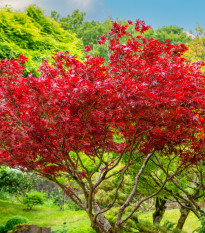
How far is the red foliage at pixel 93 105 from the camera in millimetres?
3074

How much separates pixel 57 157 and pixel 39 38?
7531 millimetres

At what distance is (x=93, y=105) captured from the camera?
10.5ft

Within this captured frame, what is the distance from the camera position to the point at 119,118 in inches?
139

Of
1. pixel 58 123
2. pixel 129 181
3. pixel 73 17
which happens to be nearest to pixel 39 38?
pixel 129 181

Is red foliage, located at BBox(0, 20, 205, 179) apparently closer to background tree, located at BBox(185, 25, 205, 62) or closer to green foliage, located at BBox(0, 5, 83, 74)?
green foliage, located at BBox(0, 5, 83, 74)

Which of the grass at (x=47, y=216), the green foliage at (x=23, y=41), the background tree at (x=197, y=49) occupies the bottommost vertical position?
the grass at (x=47, y=216)

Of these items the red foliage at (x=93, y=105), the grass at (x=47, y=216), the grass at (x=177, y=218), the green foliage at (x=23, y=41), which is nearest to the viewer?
the red foliage at (x=93, y=105)

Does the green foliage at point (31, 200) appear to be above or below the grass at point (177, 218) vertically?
above

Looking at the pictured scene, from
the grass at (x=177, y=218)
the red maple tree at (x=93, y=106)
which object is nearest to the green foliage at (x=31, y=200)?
the grass at (x=177, y=218)

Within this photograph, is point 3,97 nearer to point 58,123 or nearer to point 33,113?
point 33,113

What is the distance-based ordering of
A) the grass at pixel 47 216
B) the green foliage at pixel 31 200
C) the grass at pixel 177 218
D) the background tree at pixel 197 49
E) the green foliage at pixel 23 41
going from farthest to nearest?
the background tree at pixel 197 49, the green foliage at pixel 31 200, the grass at pixel 177 218, the grass at pixel 47 216, the green foliage at pixel 23 41

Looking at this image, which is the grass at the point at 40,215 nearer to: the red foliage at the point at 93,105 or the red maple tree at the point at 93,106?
the red maple tree at the point at 93,106

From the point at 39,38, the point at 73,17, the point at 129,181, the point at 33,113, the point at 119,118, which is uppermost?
the point at 73,17

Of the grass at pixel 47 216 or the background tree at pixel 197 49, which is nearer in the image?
the grass at pixel 47 216
